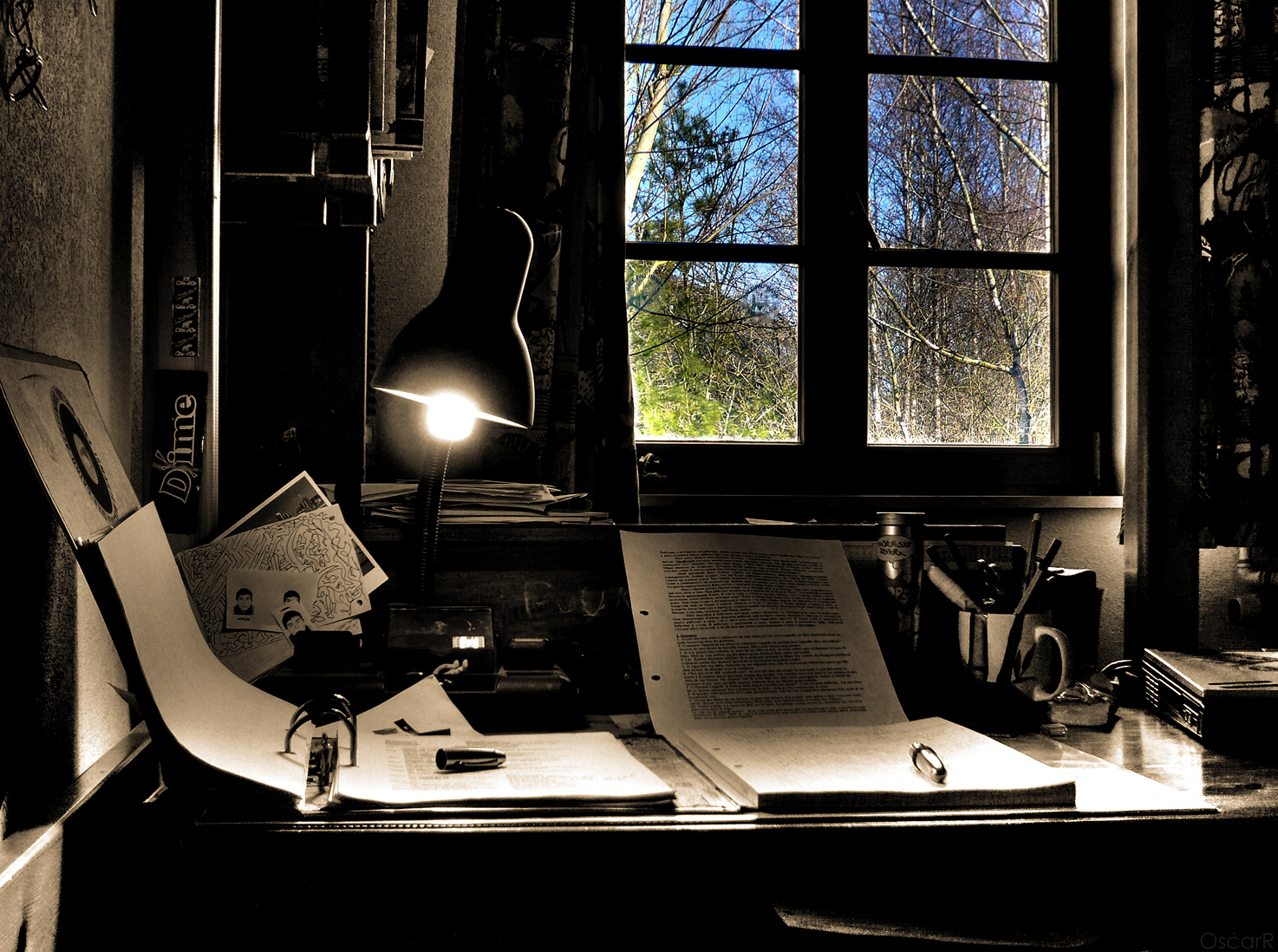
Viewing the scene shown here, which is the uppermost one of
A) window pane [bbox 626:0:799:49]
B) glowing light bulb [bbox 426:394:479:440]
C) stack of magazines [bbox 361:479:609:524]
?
window pane [bbox 626:0:799:49]

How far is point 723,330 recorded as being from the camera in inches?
84.4

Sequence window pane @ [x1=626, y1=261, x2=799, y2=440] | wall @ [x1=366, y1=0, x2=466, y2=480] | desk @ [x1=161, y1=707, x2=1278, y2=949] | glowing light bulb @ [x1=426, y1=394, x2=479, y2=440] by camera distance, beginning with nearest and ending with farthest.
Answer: desk @ [x1=161, y1=707, x2=1278, y2=949]
glowing light bulb @ [x1=426, y1=394, x2=479, y2=440]
wall @ [x1=366, y1=0, x2=466, y2=480]
window pane @ [x1=626, y1=261, x2=799, y2=440]

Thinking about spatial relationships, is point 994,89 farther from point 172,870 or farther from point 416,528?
point 172,870

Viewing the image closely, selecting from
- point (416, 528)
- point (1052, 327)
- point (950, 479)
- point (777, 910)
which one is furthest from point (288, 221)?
point (1052, 327)

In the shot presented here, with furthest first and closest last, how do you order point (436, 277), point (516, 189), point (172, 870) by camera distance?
point (436, 277) < point (516, 189) < point (172, 870)

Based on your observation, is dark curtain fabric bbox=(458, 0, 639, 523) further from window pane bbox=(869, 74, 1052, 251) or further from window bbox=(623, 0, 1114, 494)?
window pane bbox=(869, 74, 1052, 251)

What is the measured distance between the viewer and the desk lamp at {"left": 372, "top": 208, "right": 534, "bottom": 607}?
0.92m

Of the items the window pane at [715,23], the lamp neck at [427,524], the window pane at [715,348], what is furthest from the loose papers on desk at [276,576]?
the window pane at [715,23]

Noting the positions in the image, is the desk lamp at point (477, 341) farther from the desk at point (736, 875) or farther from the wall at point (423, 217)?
the wall at point (423, 217)

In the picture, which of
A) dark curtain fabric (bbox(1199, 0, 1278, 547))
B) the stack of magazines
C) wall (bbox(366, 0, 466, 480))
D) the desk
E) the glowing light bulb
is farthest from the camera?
A: wall (bbox(366, 0, 466, 480))

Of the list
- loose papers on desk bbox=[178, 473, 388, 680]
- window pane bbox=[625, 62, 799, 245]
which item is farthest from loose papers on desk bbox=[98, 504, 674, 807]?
window pane bbox=[625, 62, 799, 245]

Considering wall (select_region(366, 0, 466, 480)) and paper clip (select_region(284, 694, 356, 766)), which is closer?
paper clip (select_region(284, 694, 356, 766))

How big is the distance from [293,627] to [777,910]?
572mm

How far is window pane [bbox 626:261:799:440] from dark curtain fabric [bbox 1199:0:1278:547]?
0.79m
